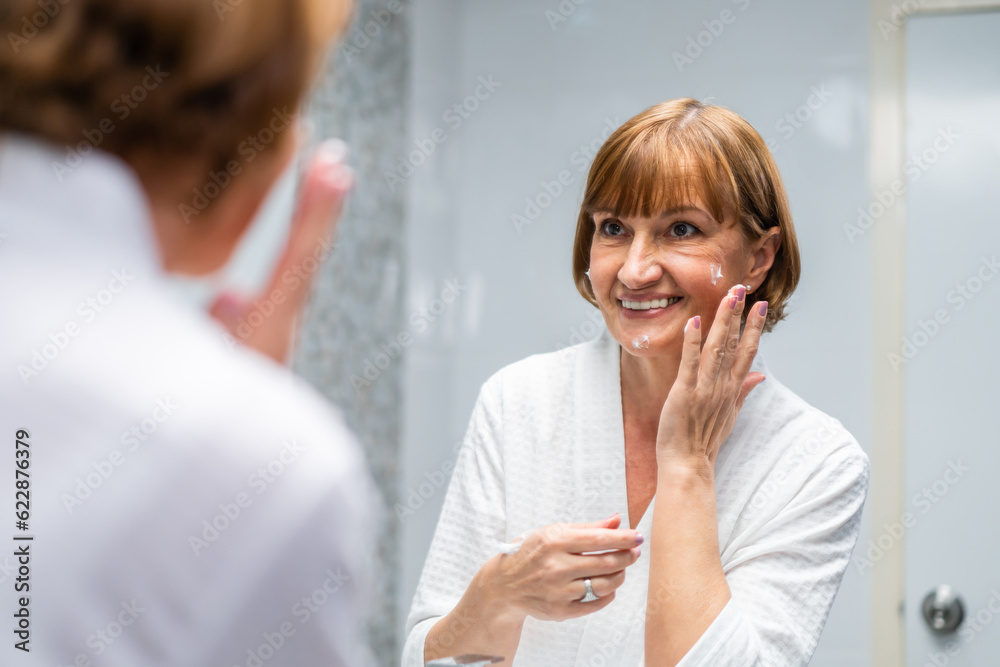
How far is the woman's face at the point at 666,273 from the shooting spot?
0.95 m

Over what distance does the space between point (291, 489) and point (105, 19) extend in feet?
0.58

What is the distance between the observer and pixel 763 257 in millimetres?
1032

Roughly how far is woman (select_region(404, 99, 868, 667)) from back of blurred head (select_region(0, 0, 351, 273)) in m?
0.56

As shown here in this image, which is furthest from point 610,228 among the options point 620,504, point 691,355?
point 620,504

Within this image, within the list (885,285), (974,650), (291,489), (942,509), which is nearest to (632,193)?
(291,489)

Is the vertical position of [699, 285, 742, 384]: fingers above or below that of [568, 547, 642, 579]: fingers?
above

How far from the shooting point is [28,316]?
32 cm

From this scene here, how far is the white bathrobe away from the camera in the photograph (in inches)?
34.5
